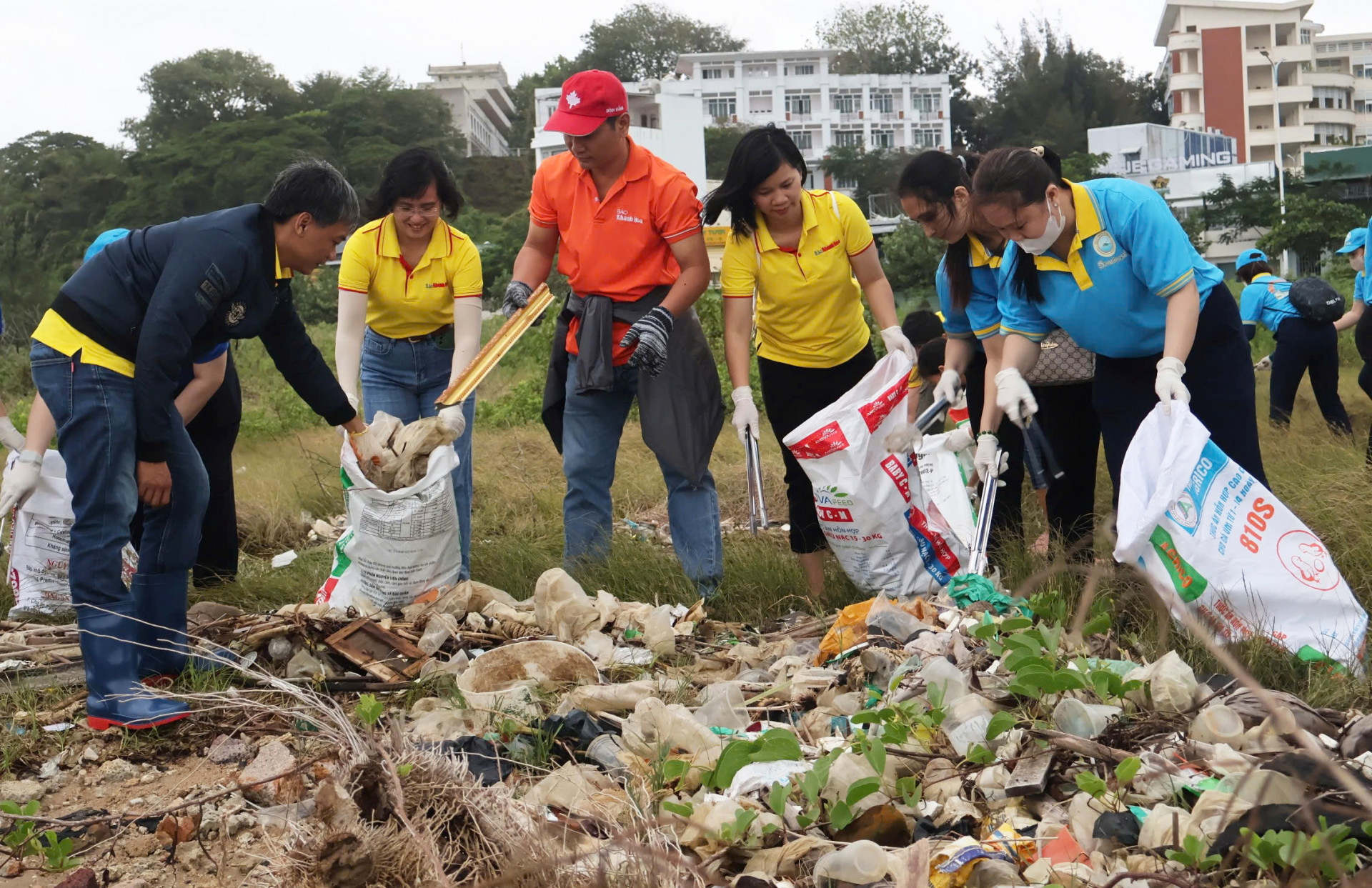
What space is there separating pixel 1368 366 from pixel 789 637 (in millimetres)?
4055

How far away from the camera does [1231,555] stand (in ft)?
9.30

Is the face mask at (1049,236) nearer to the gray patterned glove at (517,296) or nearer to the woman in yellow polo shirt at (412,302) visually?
the gray patterned glove at (517,296)

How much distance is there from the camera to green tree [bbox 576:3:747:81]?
195 feet

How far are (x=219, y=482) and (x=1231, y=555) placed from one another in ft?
11.3

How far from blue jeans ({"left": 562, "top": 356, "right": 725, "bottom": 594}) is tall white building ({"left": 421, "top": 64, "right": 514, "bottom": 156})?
192 feet

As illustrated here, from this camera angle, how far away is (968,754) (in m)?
2.21

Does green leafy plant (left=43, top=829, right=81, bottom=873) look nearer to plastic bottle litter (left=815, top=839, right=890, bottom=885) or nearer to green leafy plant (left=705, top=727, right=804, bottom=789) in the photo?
green leafy plant (left=705, top=727, right=804, bottom=789)

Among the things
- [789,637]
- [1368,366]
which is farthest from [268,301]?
[1368,366]

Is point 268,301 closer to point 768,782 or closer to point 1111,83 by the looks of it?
point 768,782

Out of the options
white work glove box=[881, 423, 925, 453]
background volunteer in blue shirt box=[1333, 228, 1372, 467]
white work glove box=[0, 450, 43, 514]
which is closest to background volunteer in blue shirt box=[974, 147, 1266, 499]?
white work glove box=[881, 423, 925, 453]

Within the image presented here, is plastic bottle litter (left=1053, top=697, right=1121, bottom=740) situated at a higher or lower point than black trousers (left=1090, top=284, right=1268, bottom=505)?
lower

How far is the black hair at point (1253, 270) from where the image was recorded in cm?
790

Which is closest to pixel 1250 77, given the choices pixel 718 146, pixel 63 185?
pixel 718 146

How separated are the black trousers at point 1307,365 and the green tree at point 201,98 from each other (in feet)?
150
